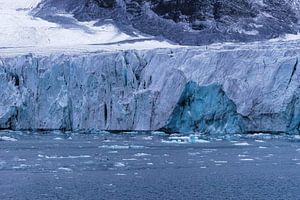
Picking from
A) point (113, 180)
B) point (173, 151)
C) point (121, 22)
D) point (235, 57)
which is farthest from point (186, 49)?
point (113, 180)

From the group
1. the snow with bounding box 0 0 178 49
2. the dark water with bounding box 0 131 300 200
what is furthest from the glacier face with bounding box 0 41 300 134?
the snow with bounding box 0 0 178 49

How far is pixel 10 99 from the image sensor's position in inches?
888

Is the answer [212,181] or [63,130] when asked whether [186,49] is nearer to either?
[63,130]

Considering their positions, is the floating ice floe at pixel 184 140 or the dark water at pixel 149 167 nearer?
the dark water at pixel 149 167

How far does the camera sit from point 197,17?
108 ft

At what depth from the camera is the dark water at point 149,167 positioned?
36.8ft

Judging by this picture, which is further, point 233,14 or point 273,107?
point 233,14

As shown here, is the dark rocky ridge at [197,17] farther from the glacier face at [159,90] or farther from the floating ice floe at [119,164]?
the floating ice floe at [119,164]

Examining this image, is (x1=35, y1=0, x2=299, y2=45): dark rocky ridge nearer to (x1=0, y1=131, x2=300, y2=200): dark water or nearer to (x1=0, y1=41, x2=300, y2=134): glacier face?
(x1=0, y1=41, x2=300, y2=134): glacier face

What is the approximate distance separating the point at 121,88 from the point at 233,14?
38.9 ft

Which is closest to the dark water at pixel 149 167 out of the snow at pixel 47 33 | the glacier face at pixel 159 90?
the glacier face at pixel 159 90

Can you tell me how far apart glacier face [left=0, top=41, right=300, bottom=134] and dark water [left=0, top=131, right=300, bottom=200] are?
122 cm

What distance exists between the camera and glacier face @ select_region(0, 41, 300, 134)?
21.0 m

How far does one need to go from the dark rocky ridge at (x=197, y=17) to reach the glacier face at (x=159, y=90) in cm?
794
